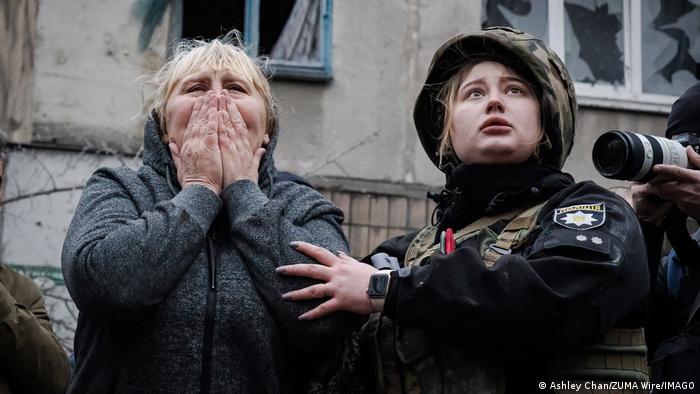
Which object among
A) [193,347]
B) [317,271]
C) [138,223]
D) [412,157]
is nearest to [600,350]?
[317,271]

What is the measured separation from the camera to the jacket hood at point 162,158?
294 centimetres

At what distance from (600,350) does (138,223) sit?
1.16 meters

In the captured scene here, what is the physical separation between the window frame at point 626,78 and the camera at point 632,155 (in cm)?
521

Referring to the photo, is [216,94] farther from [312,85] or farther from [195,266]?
[312,85]

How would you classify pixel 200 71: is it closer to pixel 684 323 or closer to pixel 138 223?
pixel 138 223

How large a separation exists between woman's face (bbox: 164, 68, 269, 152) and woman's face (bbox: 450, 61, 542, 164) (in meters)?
0.56

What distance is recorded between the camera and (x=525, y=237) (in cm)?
277

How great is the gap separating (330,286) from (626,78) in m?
6.53

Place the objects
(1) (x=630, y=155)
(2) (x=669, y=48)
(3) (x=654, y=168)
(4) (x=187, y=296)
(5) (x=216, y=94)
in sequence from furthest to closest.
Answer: (2) (x=669, y=48) < (3) (x=654, y=168) < (1) (x=630, y=155) < (5) (x=216, y=94) < (4) (x=187, y=296)

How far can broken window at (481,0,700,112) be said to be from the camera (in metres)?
8.59

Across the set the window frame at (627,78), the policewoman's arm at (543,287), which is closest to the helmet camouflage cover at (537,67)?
the policewoman's arm at (543,287)

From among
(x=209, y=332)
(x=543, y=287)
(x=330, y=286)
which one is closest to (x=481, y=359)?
(x=543, y=287)

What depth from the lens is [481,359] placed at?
8.77 ft

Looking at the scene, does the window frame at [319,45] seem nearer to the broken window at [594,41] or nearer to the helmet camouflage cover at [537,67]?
the broken window at [594,41]
